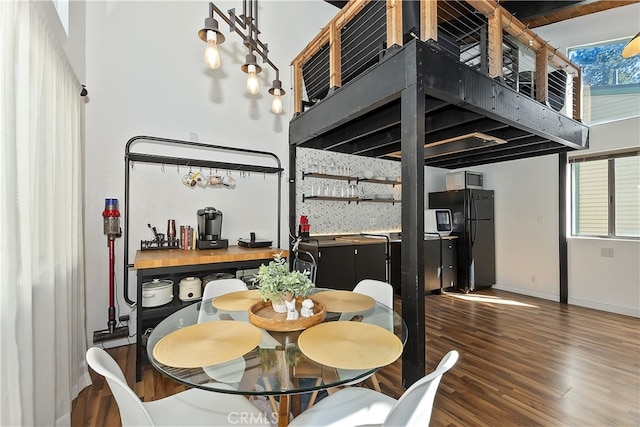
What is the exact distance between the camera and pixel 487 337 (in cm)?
300

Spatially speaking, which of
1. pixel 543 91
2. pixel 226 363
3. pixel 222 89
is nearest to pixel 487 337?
pixel 543 91

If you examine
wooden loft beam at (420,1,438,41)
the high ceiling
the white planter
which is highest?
the high ceiling

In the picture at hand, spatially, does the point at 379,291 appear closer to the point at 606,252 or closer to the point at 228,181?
the point at 228,181

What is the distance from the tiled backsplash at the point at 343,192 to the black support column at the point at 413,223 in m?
2.37

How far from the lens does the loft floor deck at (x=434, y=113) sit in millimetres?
1922

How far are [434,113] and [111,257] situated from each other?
3.63 meters

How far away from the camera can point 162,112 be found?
3055 mm

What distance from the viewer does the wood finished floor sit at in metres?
1.83

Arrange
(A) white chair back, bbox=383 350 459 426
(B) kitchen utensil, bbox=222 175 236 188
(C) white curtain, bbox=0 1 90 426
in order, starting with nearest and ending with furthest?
(A) white chair back, bbox=383 350 459 426
(C) white curtain, bbox=0 1 90 426
(B) kitchen utensil, bbox=222 175 236 188

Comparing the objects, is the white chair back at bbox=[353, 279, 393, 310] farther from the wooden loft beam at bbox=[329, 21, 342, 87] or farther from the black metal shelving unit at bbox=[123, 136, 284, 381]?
the wooden loft beam at bbox=[329, 21, 342, 87]

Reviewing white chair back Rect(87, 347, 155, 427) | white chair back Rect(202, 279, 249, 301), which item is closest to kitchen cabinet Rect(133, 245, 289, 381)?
white chair back Rect(202, 279, 249, 301)

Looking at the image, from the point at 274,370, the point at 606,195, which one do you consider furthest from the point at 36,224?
the point at 606,195

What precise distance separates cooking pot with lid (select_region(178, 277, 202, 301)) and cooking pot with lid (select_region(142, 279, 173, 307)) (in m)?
0.10

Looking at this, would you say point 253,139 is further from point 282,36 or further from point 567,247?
point 567,247
